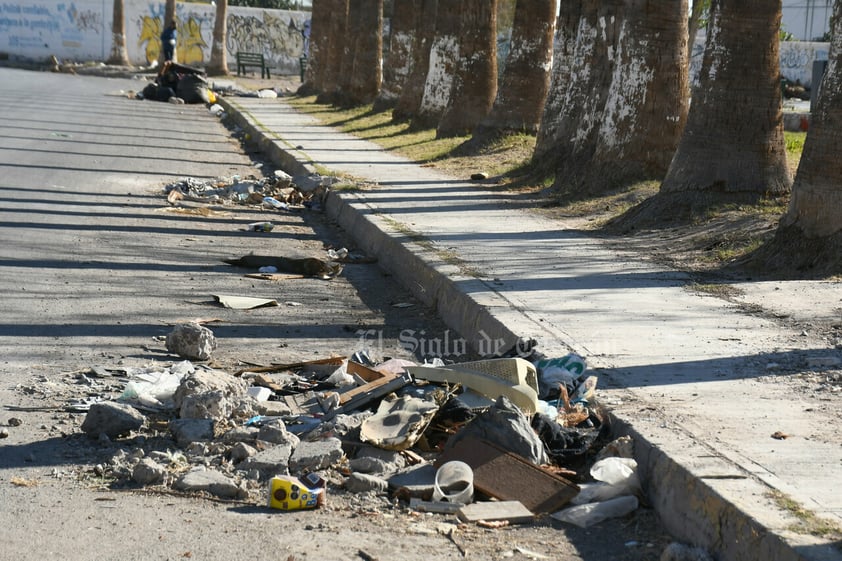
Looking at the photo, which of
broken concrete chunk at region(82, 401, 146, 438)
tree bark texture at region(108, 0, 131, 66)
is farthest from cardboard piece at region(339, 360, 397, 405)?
tree bark texture at region(108, 0, 131, 66)

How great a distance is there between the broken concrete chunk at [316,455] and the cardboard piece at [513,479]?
0.43m

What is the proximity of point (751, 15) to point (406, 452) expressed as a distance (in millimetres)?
6663

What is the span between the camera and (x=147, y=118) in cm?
2752

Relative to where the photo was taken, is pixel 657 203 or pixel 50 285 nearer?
pixel 50 285

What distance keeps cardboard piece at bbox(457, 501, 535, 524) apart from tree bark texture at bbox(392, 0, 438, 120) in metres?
19.1

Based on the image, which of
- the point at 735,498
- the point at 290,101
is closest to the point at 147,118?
the point at 290,101

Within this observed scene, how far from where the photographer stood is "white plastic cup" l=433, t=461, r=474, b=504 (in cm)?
430

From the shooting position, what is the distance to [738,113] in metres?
10.1

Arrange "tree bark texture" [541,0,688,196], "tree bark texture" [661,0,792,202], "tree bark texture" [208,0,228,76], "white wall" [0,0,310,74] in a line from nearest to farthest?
"tree bark texture" [661,0,792,202] < "tree bark texture" [541,0,688,196] < "tree bark texture" [208,0,228,76] < "white wall" [0,0,310,74]

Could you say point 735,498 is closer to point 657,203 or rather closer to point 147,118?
point 657,203

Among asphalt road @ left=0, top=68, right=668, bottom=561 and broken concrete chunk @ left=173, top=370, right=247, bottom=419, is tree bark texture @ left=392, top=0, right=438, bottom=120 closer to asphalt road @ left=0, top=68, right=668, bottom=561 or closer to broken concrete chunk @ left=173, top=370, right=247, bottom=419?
asphalt road @ left=0, top=68, right=668, bottom=561

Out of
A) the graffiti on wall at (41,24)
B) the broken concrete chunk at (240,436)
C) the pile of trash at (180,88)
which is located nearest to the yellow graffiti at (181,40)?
the graffiti on wall at (41,24)

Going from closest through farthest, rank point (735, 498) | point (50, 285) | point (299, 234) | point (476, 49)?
point (735, 498)
point (50, 285)
point (299, 234)
point (476, 49)

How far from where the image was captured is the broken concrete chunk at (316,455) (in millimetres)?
4578
